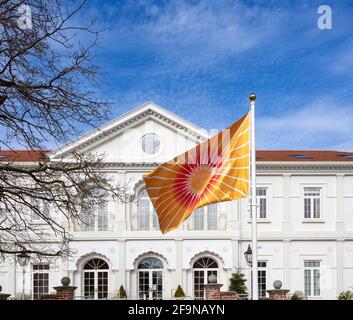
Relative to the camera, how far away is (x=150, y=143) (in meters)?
32.3

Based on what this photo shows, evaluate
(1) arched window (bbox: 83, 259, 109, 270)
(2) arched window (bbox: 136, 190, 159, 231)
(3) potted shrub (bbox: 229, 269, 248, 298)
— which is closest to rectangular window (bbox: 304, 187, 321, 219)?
(3) potted shrub (bbox: 229, 269, 248, 298)

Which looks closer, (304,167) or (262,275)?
(262,275)

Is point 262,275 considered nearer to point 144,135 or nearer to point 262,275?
point 262,275

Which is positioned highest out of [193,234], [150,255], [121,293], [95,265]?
[193,234]

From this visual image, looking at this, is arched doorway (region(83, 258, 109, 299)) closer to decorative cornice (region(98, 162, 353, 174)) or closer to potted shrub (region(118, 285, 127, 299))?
potted shrub (region(118, 285, 127, 299))

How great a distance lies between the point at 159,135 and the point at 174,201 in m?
18.9

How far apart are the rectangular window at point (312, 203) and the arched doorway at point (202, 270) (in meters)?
6.26

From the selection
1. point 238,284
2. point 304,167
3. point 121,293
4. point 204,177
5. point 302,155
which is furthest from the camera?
point 302,155

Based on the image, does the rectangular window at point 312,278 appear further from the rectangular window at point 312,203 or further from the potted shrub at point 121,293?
the potted shrub at point 121,293

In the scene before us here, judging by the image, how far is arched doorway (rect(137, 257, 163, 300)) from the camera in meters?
31.9

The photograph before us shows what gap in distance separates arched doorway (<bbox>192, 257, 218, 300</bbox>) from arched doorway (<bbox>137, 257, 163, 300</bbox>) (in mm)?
2026

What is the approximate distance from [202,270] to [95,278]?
6187 mm

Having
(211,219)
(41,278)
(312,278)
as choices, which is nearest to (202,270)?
(211,219)
